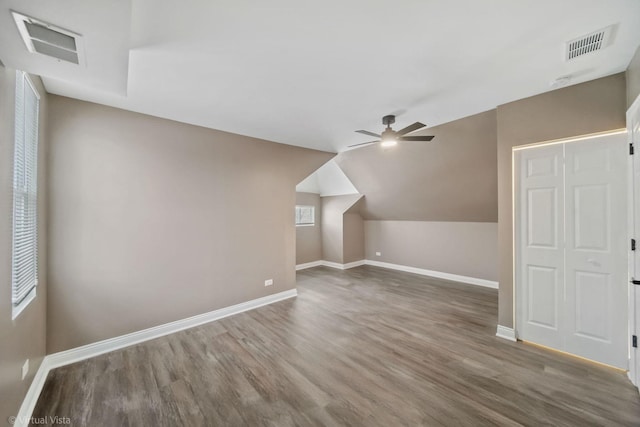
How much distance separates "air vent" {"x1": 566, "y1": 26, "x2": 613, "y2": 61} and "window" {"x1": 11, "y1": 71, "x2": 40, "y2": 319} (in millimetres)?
4140

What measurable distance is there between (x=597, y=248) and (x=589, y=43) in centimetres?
189

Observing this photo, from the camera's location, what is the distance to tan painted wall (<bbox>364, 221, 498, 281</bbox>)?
521 cm

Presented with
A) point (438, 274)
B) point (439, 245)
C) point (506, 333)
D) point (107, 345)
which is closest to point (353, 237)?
point (439, 245)

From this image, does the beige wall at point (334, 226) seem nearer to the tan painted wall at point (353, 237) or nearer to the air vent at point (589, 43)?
the tan painted wall at point (353, 237)

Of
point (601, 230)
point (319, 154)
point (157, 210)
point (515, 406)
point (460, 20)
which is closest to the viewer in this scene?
point (460, 20)

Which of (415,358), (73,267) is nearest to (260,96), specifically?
(73,267)

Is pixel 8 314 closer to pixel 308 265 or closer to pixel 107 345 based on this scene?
pixel 107 345

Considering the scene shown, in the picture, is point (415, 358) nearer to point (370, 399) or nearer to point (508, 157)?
point (370, 399)

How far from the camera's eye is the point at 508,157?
2920 mm

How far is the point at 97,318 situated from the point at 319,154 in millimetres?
4037

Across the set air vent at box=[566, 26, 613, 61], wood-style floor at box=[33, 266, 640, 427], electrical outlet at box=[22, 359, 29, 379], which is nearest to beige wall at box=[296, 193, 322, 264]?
wood-style floor at box=[33, 266, 640, 427]

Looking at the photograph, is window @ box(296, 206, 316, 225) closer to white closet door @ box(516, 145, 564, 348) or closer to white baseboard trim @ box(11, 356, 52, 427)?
white closet door @ box(516, 145, 564, 348)

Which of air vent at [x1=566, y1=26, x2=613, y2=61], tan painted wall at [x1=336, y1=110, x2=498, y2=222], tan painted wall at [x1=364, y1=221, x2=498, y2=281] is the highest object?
air vent at [x1=566, y1=26, x2=613, y2=61]

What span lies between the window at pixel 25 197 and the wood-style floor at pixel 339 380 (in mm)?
1008
